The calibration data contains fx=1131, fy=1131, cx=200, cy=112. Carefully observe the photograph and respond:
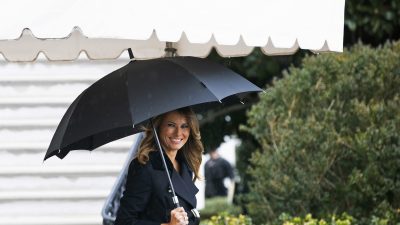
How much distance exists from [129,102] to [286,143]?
507 cm

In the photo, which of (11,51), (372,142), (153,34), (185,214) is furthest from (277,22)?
(372,142)

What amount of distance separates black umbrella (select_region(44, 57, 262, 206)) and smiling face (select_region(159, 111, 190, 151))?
5.3 inches

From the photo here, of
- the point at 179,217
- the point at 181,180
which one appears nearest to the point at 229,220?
the point at 181,180

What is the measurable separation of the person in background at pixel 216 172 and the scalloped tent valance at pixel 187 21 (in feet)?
65.5

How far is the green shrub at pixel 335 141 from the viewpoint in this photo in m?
10.4

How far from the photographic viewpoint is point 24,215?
11.1 metres

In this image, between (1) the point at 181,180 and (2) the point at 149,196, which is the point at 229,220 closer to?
(1) the point at 181,180

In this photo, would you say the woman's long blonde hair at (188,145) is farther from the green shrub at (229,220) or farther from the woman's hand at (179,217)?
the green shrub at (229,220)

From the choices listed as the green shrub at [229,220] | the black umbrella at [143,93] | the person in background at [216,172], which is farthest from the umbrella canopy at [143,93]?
the person in background at [216,172]

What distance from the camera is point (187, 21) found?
5535mm

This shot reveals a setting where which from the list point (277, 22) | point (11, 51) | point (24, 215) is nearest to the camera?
point (277, 22)

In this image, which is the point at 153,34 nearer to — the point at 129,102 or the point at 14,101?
the point at 129,102

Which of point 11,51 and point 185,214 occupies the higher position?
point 11,51

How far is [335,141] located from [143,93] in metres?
→ 4.84
